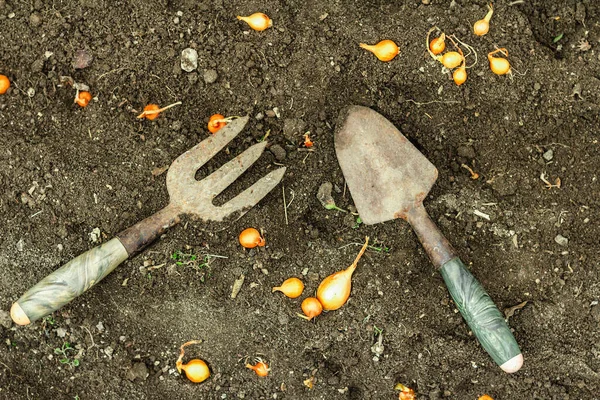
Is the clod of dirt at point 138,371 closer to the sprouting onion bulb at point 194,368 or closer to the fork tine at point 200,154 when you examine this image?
the sprouting onion bulb at point 194,368

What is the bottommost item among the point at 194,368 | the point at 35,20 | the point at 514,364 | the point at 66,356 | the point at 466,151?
the point at 514,364

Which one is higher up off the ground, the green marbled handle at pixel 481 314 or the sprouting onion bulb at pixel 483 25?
the sprouting onion bulb at pixel 483 25

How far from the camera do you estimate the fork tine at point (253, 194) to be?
258 cm

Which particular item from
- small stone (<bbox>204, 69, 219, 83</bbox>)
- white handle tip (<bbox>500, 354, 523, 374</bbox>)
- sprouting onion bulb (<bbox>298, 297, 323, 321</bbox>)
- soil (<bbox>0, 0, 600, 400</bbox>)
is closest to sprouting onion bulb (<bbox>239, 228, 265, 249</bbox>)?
soil (<bbox>0, 0, 600, 400</bbox>)

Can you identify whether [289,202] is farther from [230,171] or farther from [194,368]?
[194,368]

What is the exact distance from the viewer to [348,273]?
8.63 ft

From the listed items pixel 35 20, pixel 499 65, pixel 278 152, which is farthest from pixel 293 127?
pixel 35 20

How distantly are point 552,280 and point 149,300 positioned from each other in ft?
5.48

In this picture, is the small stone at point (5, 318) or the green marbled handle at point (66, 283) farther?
the small stone at point (5, 318)

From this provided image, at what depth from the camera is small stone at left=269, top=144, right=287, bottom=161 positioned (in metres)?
2.68

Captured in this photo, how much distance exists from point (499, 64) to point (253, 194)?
113 centimetres

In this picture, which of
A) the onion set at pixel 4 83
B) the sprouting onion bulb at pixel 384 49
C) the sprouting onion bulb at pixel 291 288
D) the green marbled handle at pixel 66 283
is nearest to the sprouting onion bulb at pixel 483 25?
the sprouting onion bulb at pixel 384 49

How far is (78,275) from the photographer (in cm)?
241

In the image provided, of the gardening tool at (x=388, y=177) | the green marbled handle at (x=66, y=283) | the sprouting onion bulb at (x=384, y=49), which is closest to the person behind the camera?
the green marbled handle at (x=66, y=283)
